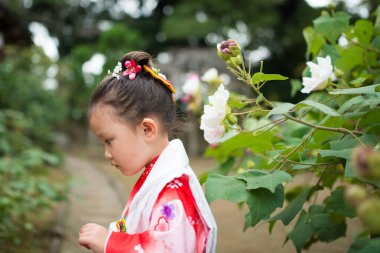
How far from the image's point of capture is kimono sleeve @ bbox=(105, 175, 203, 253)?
1146mm

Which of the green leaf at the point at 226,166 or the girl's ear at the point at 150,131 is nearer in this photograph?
the girl's ear at the point at 150,131

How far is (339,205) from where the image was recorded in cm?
141

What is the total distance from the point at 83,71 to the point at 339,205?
1178 centimetres

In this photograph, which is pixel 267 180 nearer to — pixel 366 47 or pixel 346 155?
pixel 346 155

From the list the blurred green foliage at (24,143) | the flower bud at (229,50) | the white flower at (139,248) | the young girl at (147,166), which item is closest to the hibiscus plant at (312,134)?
the flower bud at (229,50)

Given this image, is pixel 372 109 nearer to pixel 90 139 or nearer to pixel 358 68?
pixel 358 68

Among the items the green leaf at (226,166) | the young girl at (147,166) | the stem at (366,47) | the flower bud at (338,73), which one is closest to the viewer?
the young girl at (147,166)

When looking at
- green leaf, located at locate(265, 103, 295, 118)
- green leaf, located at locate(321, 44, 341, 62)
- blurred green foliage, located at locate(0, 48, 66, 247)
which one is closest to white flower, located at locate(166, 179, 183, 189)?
green leaf, located at locate(265, 103, 295, 118)

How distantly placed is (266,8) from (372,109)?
423 inches

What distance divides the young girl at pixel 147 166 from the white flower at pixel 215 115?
0.11 meters

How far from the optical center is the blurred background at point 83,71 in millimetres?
2727

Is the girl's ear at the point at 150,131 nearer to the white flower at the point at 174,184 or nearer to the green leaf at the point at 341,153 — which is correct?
the white flower at the point at 174,184

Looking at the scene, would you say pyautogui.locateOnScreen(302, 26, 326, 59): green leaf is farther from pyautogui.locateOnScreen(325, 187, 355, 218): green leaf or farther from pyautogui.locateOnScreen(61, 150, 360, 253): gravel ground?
pyautogui.locateOnScreen(61, 150, 360, 253): gravel ground

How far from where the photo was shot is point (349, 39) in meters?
1.71
